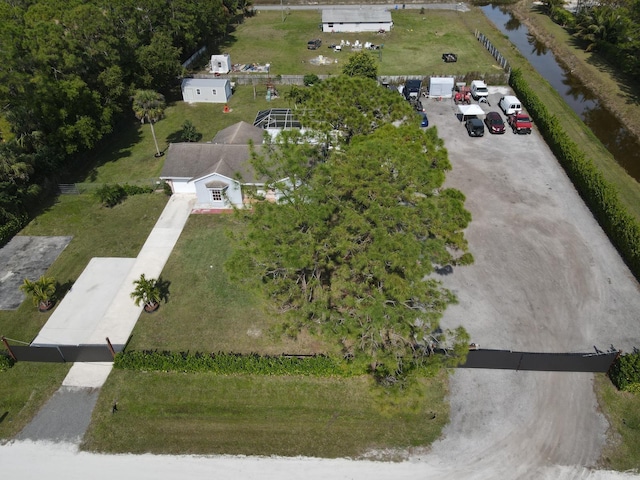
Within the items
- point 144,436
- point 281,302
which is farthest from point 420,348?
point 144,436

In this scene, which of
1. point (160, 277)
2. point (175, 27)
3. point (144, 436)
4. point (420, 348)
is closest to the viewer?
point (420, 348)

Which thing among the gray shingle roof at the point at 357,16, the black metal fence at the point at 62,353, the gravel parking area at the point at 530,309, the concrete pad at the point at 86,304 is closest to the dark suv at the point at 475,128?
the gravel parking area at the point at 530,309

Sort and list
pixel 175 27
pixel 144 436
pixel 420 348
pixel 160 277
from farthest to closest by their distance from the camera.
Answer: pixel 175 27, pixel 160 277, pixel 144 436, pixel 420 348

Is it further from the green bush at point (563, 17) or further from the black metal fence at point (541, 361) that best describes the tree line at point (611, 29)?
the black metal fence at point (541, 361)

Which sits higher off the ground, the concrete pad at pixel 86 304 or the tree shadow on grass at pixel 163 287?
the tree shadow on grass at pixel 163 287

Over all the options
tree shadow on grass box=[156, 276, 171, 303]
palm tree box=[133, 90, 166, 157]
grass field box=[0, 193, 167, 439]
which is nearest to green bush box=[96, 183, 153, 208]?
grass field box=[0, 193, 167, 439]

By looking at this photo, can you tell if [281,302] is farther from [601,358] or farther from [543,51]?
[543,51]
